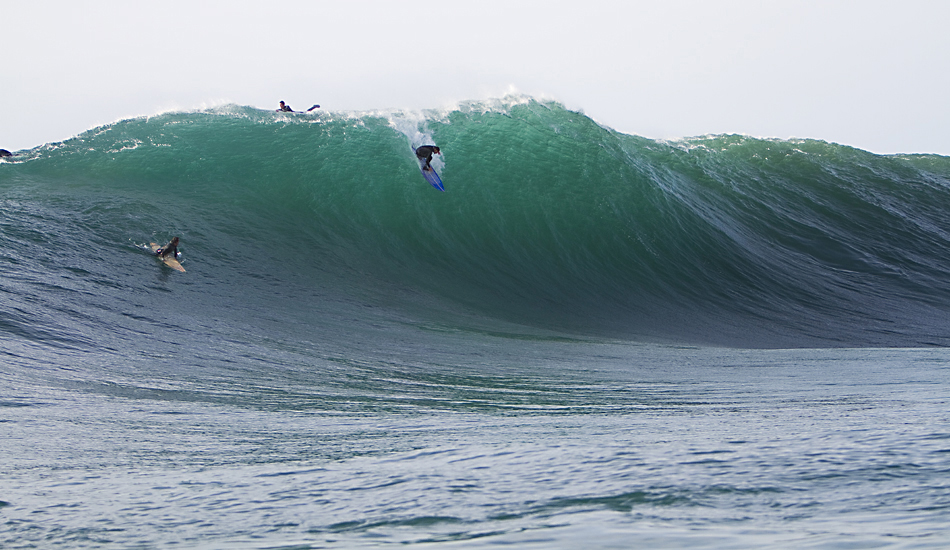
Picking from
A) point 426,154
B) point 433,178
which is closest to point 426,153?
point 426,154

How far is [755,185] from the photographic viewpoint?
61.8 feet

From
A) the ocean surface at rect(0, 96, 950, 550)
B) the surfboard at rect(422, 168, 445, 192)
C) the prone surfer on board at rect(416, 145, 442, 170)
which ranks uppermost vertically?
the prone surfer on board at rect(416, 145, 442, 170)

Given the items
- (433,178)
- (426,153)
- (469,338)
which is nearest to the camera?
(469,338)

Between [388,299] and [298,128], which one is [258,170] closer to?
[298,128]

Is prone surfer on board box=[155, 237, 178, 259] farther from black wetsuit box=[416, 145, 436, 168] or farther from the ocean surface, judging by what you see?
black wetsuit box=[416, 145, 436, 168]

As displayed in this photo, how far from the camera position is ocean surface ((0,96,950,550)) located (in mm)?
2484

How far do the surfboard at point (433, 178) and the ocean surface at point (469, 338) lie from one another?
346 mm

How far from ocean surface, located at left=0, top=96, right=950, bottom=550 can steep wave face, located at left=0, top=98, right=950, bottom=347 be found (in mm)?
79

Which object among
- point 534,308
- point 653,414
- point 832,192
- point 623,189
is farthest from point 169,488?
point 832,192

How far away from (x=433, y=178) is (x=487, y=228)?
2.00 meters

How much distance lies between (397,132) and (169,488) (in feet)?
48.4

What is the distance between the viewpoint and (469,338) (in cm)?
940

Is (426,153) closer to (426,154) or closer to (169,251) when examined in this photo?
(426,154)

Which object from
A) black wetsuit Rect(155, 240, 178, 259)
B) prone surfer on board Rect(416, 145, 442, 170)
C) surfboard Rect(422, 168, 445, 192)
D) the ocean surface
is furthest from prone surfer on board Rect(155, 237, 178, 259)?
prone surfer on board Rect(416, 145, 442, 170)
